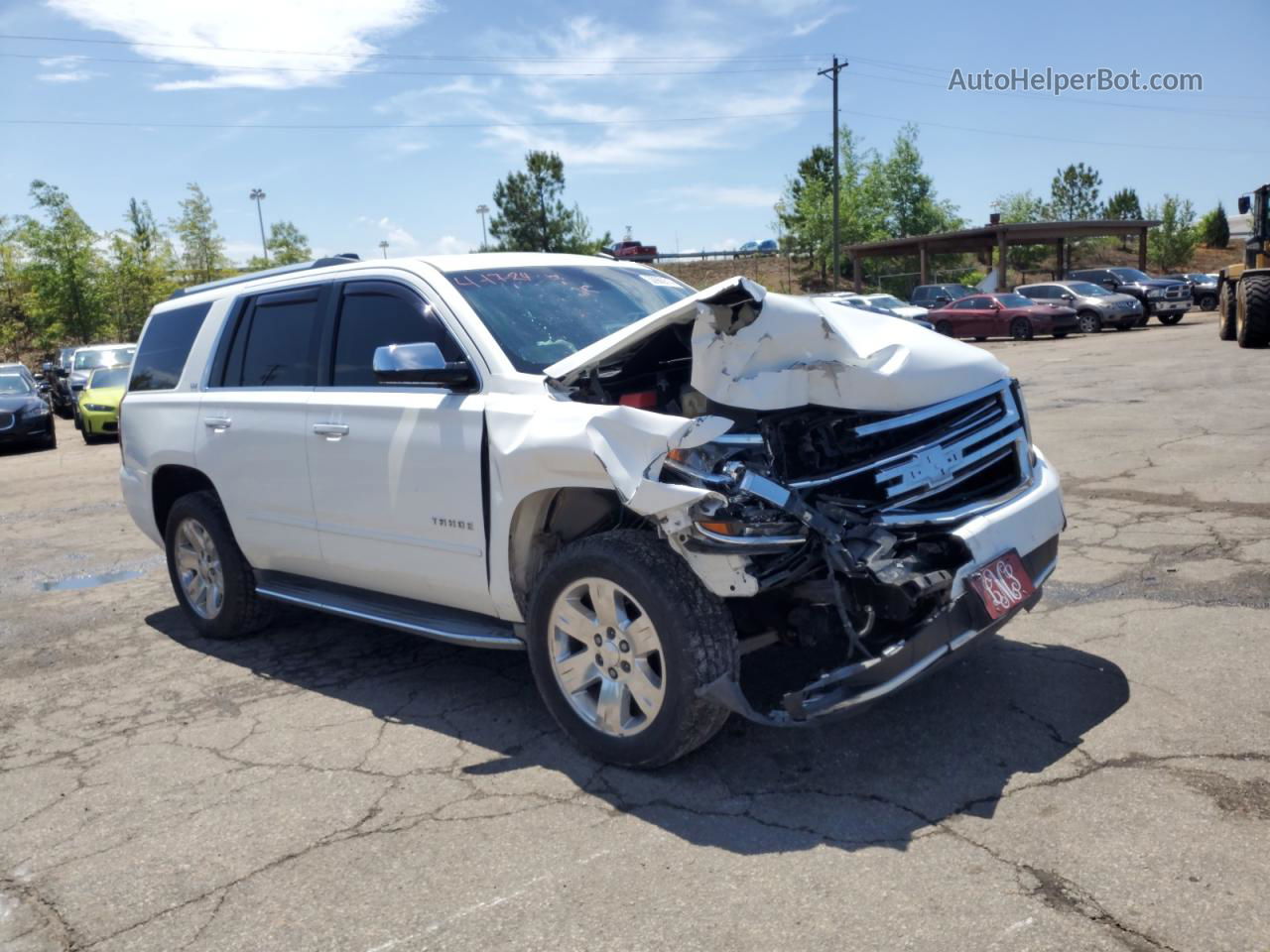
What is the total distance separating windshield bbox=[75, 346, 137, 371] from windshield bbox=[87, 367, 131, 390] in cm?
216

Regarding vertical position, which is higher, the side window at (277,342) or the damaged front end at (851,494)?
the side window at (277,342)

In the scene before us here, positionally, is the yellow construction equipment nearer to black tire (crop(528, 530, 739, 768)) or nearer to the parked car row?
black tire (crop(528, 530, 739, 768))

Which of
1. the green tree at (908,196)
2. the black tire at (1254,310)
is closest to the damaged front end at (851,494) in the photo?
the black tire at (1254,310)

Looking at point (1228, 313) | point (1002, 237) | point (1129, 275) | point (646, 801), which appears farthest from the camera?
point (1002, 237)

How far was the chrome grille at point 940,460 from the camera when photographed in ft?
12.0

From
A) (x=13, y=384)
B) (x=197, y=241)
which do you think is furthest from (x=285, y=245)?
(x=13, y=384)

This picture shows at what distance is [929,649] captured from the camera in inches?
133

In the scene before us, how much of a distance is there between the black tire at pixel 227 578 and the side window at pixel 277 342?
0.71 m

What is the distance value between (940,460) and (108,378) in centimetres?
1881

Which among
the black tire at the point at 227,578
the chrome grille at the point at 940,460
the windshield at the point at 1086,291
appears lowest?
the black tire at the point at 227,578

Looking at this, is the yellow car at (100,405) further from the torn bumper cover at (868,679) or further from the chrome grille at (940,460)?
the torn bumper cover at (868,679)

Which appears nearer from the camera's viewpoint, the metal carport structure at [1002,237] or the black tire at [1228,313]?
the black tire at [1228,313]

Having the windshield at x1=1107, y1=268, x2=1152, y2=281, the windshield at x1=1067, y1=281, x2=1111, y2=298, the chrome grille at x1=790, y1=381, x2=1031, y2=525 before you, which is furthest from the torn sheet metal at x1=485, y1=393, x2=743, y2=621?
the windshield at x1=1107, y1=268, x2=1152, y2=281

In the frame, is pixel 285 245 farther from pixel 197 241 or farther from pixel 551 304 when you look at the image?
pixel 551 304
